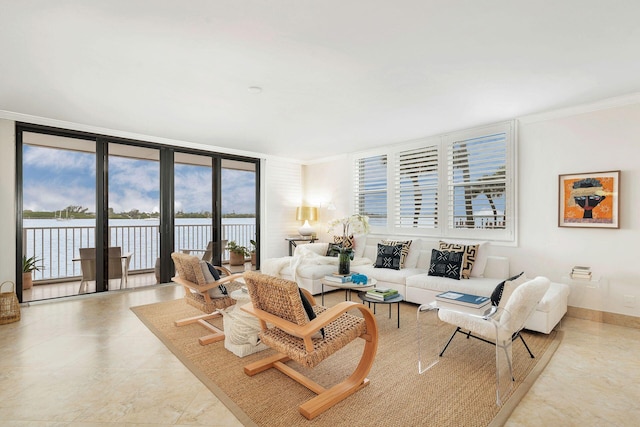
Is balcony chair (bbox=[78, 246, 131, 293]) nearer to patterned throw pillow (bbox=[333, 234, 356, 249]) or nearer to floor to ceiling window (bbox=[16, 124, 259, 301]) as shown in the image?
floor to ceiling window (bbox=[16, 124, 259, 301])

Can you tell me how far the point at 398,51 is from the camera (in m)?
2.79

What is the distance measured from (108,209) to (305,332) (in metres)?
4.78

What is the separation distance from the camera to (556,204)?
429cm

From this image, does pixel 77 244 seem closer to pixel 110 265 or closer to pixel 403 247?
pixel 110 265

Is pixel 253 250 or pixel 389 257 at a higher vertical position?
pixel 389 257

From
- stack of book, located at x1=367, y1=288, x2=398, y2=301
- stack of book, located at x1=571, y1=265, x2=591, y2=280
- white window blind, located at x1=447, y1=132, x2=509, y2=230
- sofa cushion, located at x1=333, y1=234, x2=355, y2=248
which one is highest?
white window blind, located at x1=447, y1=132, x2=509, y2=230

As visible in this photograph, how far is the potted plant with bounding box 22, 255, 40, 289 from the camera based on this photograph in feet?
16.5

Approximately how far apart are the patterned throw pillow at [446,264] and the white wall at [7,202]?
582cm

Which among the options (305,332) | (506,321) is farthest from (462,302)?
(305,332)

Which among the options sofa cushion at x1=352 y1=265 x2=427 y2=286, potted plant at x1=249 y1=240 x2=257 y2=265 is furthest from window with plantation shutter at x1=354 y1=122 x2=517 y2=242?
potted plant at x1=249 y1=240 x2=257 y2=265

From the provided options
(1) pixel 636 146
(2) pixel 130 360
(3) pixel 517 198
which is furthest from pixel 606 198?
(2) pixel 130 360

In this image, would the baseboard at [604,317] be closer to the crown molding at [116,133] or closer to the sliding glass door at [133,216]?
the crown molding at [116,133]

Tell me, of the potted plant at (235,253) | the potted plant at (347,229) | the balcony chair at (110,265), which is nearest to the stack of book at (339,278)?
the potted plant at (347,229)

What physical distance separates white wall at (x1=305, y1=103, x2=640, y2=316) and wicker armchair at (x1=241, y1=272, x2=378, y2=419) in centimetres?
324
